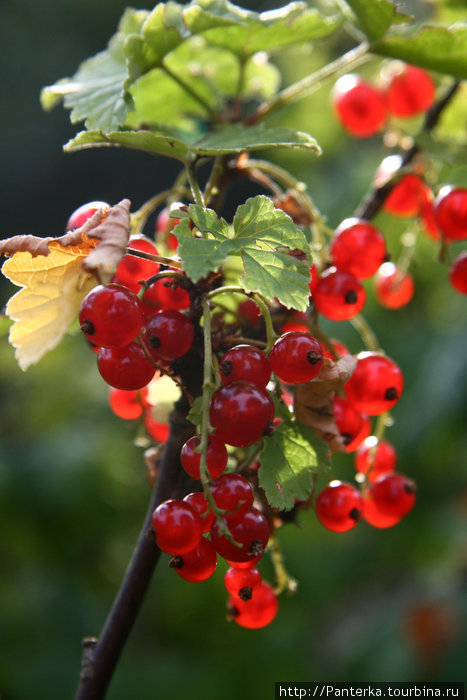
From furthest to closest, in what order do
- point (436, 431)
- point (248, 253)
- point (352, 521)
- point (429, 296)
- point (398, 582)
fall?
point (398, 582), point (429, 296), point (436, 431), point (352, 521), point (248, 253)

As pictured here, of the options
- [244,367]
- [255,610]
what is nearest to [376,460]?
[255,610]

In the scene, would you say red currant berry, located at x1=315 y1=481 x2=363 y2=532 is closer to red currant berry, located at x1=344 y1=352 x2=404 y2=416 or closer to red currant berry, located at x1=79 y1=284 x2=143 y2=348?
red currant berry, located at x1=344 y1=352 x2=404 y2=416

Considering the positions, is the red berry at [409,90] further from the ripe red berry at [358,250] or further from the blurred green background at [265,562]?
the blurred green background at [265,562]

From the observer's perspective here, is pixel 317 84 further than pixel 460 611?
No

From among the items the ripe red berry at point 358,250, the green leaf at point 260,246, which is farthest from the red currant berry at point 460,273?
the green leaf at point 260,246

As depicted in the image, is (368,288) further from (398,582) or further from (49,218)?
(49,218)

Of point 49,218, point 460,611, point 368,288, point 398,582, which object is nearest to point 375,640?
point 460,611
